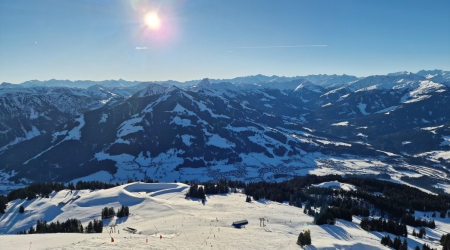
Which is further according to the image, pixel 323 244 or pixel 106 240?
pixel 323 244

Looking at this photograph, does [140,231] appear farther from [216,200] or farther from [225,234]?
[216,200]

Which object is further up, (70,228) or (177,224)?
(177,224)

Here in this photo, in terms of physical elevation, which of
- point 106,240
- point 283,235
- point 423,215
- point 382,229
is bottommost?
point 423,215

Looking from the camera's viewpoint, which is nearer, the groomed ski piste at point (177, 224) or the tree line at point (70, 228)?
the groomed ski piste at point (177, 224)

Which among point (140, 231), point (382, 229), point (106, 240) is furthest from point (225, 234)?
point (382, 229)

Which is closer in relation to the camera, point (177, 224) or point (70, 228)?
point (177, 224)

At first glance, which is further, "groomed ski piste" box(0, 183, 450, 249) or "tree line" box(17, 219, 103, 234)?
"tree line" box(17, 219, 103, 234)

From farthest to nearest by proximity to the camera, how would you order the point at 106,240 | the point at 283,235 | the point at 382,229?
1. the point at 382,229
2. the point at 283,235
3. the point at 106,240

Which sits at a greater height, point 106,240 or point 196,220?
point 106,240
